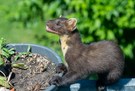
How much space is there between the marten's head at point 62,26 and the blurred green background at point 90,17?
6.23ft

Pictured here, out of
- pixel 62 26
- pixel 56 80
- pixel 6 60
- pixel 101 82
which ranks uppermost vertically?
pixel 62 26

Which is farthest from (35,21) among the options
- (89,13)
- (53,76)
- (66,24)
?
(53,76)

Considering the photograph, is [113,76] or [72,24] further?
[72,24]

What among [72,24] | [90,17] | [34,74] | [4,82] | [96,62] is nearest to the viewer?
[4,82]

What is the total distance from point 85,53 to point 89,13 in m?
2.30

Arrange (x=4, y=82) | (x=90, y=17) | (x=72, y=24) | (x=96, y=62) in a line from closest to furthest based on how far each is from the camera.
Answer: (x=4, y=82)
(x=96, y=62)
(x=72, y=24)
(x=90, y=17)

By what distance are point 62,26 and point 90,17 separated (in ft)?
6.97

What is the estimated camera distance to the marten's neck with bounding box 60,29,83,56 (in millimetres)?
4148

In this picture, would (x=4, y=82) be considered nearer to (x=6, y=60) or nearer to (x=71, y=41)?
(x=6, y=60)

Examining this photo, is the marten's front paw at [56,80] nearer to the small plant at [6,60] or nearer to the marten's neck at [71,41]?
the small plant at [6,60]

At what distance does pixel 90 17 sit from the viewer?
6316 mm

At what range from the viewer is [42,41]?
7246 mm

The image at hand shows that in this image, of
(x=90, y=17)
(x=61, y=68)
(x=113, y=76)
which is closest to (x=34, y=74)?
(x=61, y=68)

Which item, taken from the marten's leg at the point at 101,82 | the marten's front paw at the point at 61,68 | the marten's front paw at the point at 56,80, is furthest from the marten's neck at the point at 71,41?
the marten's front paw at the point at 56,80
